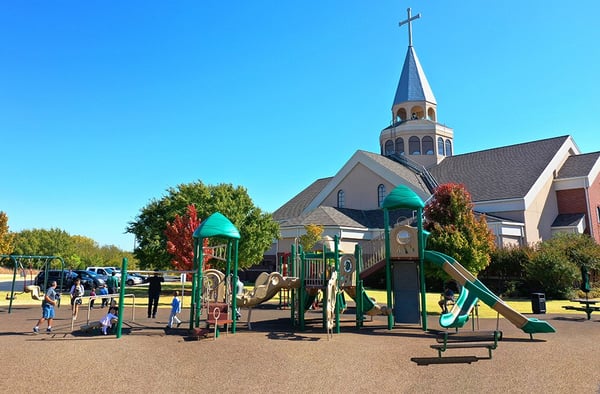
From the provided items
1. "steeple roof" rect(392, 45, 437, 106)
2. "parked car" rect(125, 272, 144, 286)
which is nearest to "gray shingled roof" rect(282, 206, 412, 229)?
"steeple roof" rect(392, 45, 437, 106)

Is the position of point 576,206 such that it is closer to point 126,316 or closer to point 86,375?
point 126,316

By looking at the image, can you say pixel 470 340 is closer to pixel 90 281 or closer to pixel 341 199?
pixel 90 281

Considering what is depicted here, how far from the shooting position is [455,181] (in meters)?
37.4

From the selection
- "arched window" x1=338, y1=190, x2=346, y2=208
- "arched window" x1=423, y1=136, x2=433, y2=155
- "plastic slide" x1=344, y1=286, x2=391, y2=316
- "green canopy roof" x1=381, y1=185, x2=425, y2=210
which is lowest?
"plastic slide" x1=344, y1=286, x2=391, y2=316

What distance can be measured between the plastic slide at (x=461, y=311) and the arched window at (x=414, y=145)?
3225cm

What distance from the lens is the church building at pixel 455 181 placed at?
31.9m

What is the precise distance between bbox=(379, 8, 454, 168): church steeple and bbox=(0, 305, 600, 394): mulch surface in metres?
32.4

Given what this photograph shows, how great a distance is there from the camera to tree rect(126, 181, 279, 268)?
87.7ft

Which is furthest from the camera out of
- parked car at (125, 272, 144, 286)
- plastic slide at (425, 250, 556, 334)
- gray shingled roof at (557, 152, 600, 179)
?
parked car at (125, 272, 144, 286)

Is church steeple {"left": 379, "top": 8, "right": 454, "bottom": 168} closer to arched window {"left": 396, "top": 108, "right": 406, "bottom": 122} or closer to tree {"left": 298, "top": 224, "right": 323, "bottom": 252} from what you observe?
arched window {"left": 396, "top": 108, "right": 406, "bottom": 122}

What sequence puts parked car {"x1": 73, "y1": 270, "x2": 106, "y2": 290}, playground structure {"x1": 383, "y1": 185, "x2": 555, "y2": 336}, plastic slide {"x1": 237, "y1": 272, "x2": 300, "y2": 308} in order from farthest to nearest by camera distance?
parked car {"x1": 73, "y1": 270, "x2": 106, "y2": 290}
plastic slide {"x1": 237, "y1": 272, "x2": 300, "y2": 308}
playground structure {"x1": 383, "y1": 185, "x2": 555, "y2": 336}

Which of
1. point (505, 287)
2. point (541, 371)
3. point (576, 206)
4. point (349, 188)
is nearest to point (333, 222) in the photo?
point (349, 188)

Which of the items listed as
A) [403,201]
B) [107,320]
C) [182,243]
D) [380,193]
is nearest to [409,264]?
[403,201]

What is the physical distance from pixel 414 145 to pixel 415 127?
1.87 meters
